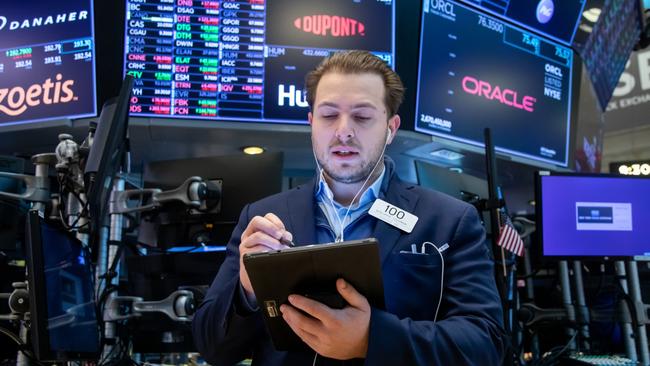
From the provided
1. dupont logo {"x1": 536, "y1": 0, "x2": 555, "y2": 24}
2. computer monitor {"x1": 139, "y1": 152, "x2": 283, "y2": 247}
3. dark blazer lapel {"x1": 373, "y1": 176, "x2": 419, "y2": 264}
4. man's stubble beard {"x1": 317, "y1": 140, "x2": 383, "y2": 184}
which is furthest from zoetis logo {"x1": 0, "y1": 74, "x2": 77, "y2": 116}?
dupont logo {"x1": 536, "y1": 0, "x2": 555, "y2": 24}

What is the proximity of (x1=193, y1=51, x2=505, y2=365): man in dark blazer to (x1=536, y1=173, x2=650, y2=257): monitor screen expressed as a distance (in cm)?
161

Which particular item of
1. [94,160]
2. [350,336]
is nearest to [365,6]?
[94,160]

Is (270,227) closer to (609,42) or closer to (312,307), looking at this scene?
(312,307)

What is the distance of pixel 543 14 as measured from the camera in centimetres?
433

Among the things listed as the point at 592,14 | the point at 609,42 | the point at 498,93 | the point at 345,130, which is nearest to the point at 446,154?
the point at 498,93

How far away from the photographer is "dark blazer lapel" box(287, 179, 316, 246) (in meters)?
1.38

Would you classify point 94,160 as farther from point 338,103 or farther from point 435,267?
point 435,267

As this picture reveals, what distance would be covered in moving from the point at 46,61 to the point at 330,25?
1.62m

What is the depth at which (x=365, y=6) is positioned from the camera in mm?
3408

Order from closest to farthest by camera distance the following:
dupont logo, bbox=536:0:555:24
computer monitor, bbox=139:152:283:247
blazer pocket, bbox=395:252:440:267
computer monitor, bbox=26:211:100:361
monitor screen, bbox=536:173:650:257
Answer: blazer pocket, bbox=395:252:440:267 → computer monitor, bbox=26:211:100:361 → computer monitor, bbox=139:152:283:247 → monitor screen, bbox=536:173:650:257 → dupont logo, bbox=536:0:555:24

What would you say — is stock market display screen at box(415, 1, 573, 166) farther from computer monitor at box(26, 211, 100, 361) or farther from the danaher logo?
computer monitor at box(26, 211, 100, 361)

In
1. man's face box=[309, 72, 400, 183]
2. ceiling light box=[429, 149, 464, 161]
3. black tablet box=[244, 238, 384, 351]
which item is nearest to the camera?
black tablet box=[244, 238, 384, 351]

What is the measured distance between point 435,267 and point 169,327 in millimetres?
1450

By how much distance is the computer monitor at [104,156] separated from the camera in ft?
6.33
